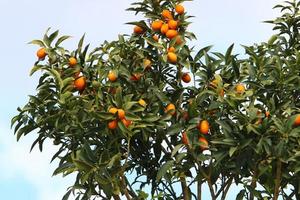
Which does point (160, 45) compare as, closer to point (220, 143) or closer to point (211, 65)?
point (211, 65)

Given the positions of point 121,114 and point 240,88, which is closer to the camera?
point 121,114

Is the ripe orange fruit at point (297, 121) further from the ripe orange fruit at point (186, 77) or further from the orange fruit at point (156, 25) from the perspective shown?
the orange fruit at point (156, 25)

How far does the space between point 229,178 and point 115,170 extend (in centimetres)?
116

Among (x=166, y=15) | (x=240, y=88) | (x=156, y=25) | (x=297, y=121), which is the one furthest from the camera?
(x=166, y=15)

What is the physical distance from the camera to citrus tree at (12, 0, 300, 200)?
5562 millimetres

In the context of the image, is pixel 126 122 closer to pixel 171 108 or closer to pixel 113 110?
pixel 113 110

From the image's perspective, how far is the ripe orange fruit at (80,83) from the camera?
19.7 ft

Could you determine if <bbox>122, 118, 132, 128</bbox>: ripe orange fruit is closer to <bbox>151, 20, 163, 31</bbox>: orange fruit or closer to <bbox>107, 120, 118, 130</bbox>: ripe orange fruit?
<bbox>107, 120, 118, 130</bbox>: ripe orange fruit

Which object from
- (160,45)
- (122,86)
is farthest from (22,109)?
(160,45)

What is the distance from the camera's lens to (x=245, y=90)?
6.00 m

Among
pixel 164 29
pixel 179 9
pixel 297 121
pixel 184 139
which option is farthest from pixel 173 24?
pixel 297 121

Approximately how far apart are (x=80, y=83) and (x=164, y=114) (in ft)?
2.62

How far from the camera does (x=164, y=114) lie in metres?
5.84

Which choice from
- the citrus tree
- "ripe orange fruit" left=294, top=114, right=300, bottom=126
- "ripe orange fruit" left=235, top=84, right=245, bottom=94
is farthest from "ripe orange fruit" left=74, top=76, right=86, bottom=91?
"ripe orange fruit" left=294, top=114, right=300, bottom=126
